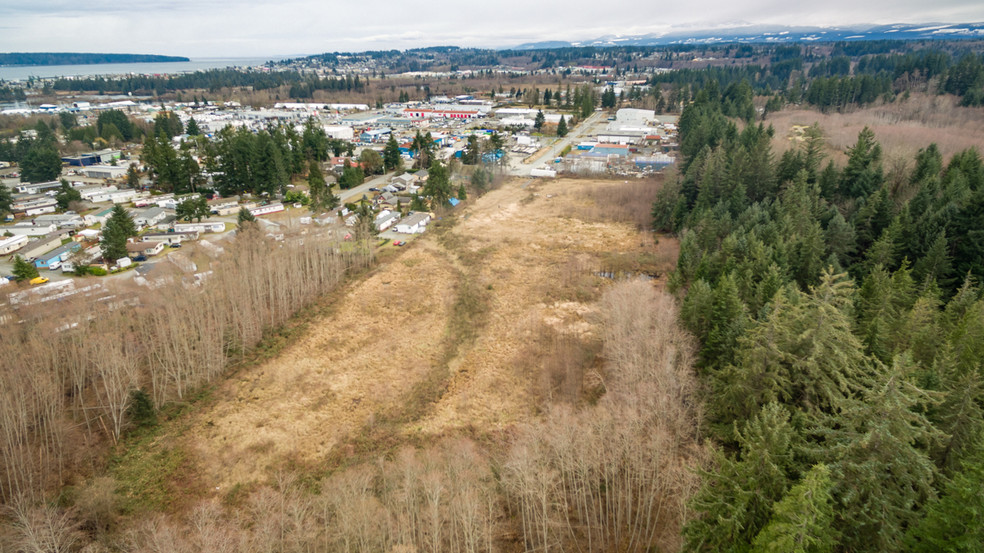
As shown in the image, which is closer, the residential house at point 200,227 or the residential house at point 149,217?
the residential house at point 200,227

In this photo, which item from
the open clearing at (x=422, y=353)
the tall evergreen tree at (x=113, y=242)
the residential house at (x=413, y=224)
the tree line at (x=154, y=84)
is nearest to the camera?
the open clearing at (x=422, y=353)

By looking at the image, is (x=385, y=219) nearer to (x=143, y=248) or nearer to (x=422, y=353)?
(x=143, y=248)

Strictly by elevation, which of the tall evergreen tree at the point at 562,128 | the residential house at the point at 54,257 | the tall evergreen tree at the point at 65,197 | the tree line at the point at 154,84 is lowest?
the residential house at the point at 54,257

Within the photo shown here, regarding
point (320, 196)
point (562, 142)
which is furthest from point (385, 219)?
point (562, 142)

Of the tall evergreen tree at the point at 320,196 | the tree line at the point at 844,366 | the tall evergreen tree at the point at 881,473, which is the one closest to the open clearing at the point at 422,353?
the tree line at the point at 844,366

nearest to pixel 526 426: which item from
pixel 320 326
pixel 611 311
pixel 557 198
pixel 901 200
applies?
pixel 611 311

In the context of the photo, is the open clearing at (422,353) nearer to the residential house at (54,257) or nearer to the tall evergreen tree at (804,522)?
the tall evergreen tree at (804,522)

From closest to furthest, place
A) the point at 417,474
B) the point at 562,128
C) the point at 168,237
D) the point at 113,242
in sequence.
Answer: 1. the point at 417,474
2. the point at 113,242
3. the point at 168,237
4. the point at 562,128

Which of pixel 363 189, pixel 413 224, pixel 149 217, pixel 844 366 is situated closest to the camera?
pixel 844 366
